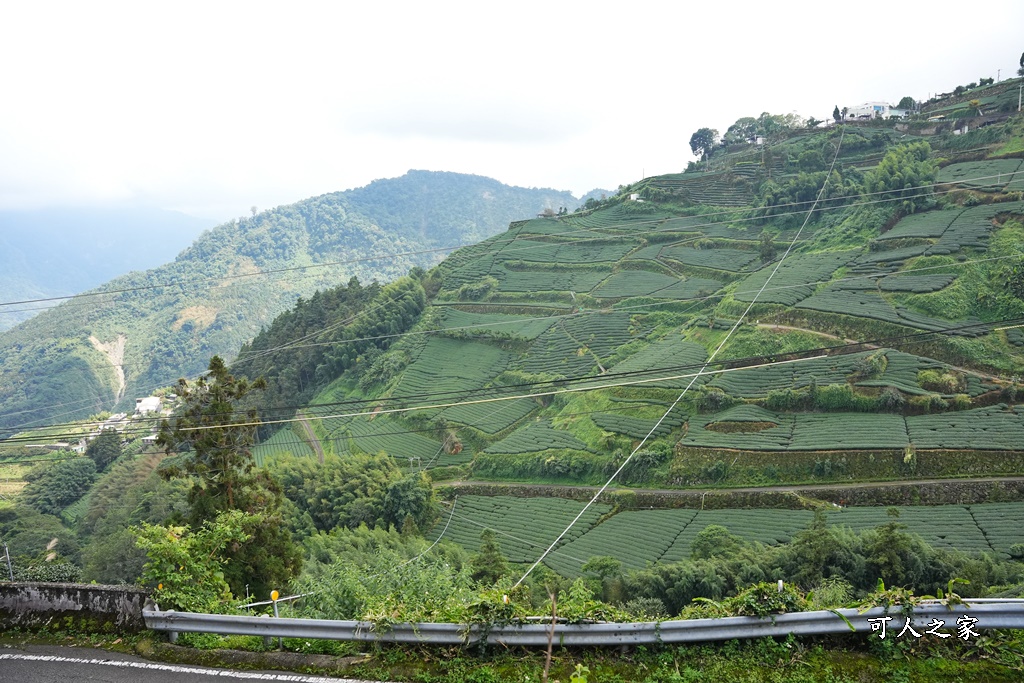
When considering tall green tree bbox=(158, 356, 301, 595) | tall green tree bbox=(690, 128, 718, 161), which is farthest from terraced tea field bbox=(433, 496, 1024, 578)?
tall green tree bbox=(690, 128, 718, 161)

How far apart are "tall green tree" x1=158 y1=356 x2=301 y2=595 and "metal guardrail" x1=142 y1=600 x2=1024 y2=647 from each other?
38.3ft

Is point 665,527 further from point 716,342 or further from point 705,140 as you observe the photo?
point 705,140

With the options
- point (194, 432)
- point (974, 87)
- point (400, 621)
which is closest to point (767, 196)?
point (974, 87)

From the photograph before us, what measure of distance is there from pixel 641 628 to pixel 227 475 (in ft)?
50.1

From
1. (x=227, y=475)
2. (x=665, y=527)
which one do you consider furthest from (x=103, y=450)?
(x=665, y=527)

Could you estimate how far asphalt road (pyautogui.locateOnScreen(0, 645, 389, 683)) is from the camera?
6043 mm

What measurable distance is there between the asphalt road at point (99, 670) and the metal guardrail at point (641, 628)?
377 mm

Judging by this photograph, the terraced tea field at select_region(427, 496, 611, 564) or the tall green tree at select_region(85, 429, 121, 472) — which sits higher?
the tall green tree at select_region(85, 429, 121, 472)

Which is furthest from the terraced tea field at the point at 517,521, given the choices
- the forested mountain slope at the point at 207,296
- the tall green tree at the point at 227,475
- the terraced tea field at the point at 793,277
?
the forested mountain slope at the point at 207,296

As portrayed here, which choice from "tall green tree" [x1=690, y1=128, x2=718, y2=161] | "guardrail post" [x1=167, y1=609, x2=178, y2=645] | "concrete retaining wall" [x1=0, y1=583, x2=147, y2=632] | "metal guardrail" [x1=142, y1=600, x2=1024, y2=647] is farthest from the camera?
"tall green tree" [x1=690, y1=128, x2=718, y2=161]

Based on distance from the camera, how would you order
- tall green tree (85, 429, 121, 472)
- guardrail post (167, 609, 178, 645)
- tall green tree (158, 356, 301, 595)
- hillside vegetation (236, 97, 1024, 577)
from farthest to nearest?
tall green tree (85, 429, 121, 472), hillside vegetation (236, 97, 1024, 577), tall green tree (158, 356, 301, 595), guardrail post (167, 609, 178, 645)

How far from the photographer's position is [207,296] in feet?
379

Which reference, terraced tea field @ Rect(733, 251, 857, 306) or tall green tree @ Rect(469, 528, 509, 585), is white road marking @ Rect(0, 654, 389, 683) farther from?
terraced tea field @ Rect(733, 251, 857, 306)

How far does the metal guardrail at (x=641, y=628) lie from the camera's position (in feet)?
16.7
